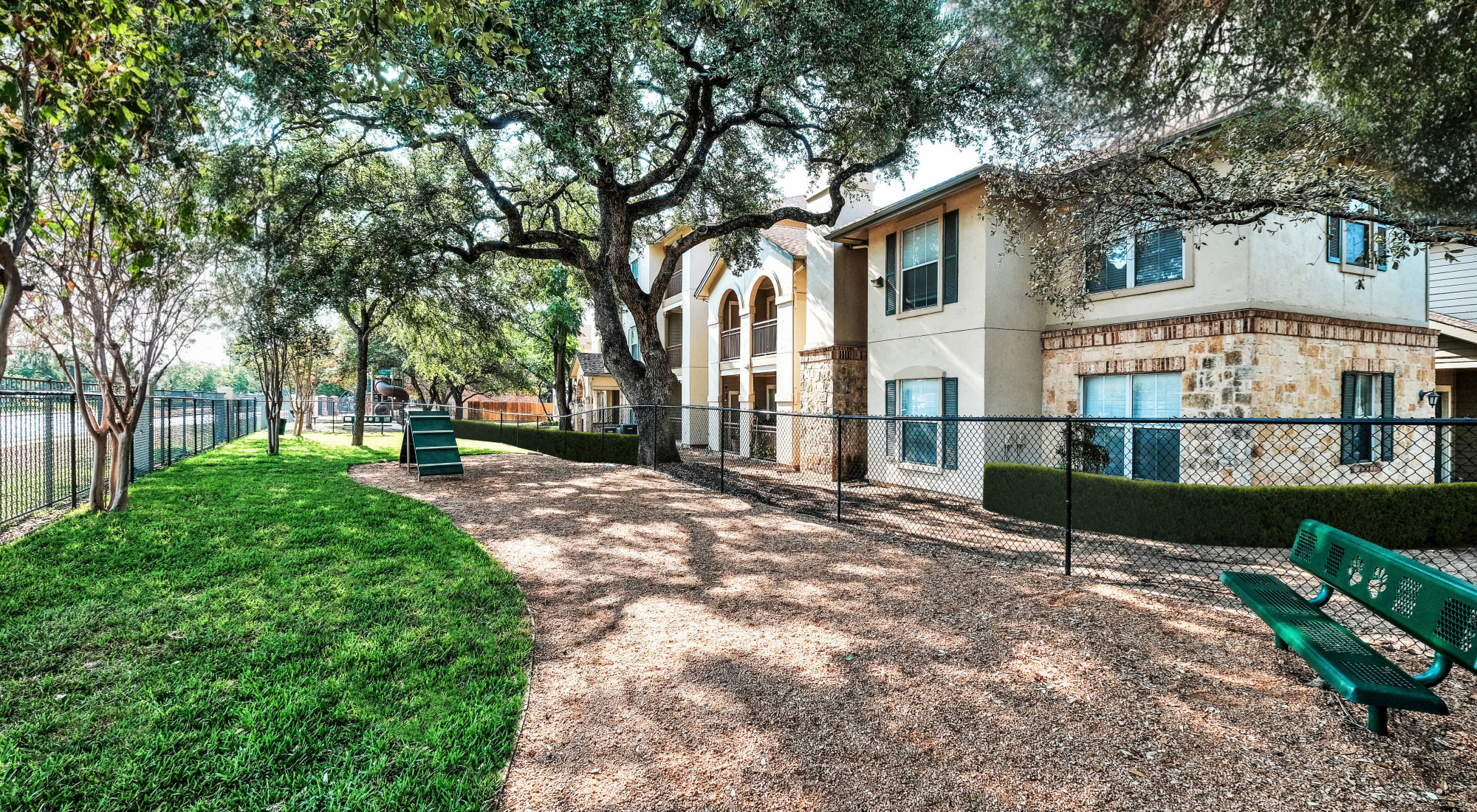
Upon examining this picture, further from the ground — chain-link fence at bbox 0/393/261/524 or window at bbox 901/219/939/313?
window at bbox 901/219/939/313

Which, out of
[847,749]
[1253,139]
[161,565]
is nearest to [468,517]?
[161,565]

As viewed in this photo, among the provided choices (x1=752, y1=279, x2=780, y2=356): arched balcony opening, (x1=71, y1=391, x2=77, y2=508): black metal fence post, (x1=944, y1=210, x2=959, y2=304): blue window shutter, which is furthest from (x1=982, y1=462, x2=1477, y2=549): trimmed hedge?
(x1=71, y1=391, x2=77, y2=508): black metal fence post

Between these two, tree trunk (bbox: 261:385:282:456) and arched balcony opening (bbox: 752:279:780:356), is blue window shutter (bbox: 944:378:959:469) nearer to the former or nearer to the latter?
arched balcony opening (bbox: 752:279:780:356)

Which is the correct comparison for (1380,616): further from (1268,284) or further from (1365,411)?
(1365,411)

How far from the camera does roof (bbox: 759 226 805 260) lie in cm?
1761

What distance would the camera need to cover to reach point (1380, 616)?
3.16m

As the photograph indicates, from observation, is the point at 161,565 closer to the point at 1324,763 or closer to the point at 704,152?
the point at 1324,763

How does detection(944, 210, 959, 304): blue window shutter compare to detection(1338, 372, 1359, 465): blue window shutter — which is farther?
detection(944, 210, 959, 304): blue window shutter

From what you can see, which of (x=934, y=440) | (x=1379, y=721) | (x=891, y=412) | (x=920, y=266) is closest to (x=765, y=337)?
(x=891, y=412)

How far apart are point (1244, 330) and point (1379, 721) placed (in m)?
8.07

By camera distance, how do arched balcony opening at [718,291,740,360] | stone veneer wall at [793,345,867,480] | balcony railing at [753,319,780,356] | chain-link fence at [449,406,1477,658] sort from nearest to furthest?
chain-link fence at [449,406,1477,658]
stone veneer wall at [793,345,867,480]
balcony railing at [753,319,780,356]
arched balcony opening at [718,291,740,360]

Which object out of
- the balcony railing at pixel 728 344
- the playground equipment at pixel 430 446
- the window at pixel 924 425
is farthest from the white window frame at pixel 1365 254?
the playground equipment at pixel 430 446

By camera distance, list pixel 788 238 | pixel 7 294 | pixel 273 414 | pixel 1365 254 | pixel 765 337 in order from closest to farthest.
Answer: pixel 7 294 < pixel 1365 254 < pixel 273 414 < pixel 788 238 < pixel 765 337

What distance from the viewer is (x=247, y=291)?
580 inches
